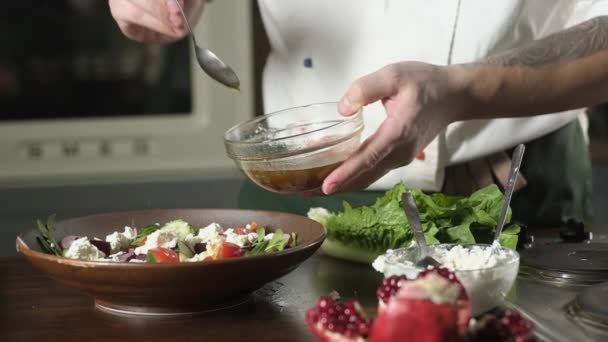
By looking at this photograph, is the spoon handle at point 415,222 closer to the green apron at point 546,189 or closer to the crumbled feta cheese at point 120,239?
the crumbled feta cheese at point 120,239

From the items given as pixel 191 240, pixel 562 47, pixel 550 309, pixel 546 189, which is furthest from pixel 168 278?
pixel 546 189

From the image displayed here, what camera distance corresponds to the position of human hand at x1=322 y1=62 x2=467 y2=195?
1.11 m

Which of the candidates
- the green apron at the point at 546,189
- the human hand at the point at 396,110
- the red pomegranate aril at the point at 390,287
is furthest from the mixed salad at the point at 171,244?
the green apron at the point at 546,189

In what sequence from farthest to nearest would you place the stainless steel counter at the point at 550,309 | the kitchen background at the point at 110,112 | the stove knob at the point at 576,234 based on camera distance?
1. the kitchen background at the point at 110,112
2. the stove knob at the point at 576,234
3. the stainless steel counter at the point at 550,309

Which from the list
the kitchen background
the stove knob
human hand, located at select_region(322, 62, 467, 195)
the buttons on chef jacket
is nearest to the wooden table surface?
human hand, located at select_region(322, 62, 467, 195)

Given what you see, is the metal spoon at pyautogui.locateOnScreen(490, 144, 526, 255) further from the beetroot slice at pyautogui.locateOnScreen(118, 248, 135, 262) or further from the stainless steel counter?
the beetroot slice at pyautogui.locateOnScreen(118, 248, 135, 262)

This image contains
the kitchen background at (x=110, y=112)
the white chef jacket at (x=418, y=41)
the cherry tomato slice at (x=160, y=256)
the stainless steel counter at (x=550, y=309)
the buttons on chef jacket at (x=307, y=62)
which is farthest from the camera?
the kitchen background at (x=110, y=112)

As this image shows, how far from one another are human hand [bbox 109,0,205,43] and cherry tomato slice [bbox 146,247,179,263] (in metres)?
0.44

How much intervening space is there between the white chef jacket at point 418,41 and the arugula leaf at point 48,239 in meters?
0.64

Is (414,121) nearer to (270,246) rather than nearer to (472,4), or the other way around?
(270,246)

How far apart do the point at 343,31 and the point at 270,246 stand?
63cm

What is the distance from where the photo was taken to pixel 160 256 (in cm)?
102

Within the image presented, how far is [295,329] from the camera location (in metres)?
0.94

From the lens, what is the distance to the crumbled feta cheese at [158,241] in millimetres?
1079
